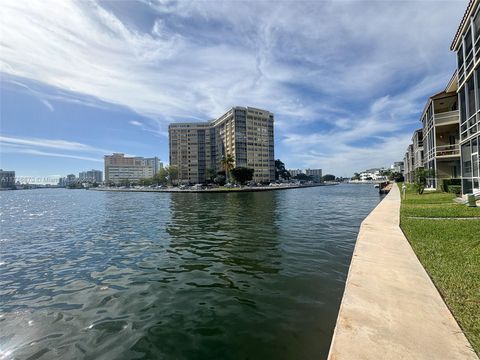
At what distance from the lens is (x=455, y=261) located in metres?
6.76

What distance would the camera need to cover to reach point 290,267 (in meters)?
8.73

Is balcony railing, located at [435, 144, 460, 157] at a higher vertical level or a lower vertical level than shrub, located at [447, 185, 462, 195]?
higher

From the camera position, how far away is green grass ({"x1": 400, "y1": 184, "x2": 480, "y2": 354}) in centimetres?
425

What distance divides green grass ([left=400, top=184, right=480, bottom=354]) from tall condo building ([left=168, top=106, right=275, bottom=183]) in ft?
384

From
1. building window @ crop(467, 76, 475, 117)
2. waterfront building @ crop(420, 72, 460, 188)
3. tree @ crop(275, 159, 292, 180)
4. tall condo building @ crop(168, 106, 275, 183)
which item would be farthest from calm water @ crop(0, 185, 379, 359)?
tree @ crop(275, 159, 292, 180)

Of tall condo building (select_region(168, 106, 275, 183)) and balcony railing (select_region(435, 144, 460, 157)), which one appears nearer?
balcony railing (select_region(435, 144, 460, 157))

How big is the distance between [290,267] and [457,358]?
5669 mm

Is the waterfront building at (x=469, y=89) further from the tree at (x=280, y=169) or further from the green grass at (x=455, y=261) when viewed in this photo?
the tree at (x=280, y=169)

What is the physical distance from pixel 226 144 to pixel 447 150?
409 feet

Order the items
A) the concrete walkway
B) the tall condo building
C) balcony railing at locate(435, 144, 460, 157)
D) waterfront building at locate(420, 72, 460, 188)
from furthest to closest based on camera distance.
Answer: the tall condo building < balcony railing at locate(435, 144, 460, 157) < waterfront building at locate(420, 72, 460, 188) < the concrete walkway

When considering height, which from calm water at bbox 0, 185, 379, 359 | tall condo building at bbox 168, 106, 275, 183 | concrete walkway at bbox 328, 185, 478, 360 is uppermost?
tall condo building at bbox 168, 106, 275, 183

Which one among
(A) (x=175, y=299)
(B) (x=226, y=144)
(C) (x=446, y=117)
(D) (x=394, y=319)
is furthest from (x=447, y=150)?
(B) (x=226, y=144)

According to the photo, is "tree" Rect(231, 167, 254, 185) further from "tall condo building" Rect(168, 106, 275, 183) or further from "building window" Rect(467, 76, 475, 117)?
"building window" Rect(467, 76, 475, 117)

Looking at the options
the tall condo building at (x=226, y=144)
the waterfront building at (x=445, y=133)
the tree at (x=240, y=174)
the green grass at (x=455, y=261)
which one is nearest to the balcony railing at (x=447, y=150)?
the waterfront building at (x=445, y=133)
